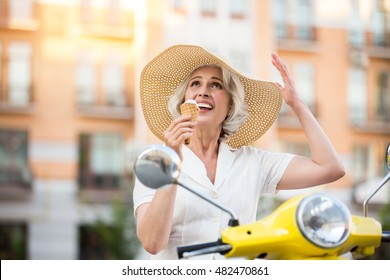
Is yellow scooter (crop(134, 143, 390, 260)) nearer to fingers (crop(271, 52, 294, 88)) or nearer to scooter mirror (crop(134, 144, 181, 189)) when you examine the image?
scooter mirror (crop(134, 144, 181, 189))

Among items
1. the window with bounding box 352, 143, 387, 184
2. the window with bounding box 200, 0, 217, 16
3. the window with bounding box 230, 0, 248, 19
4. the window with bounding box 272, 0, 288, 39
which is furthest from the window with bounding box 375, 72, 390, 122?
the window with bounding box 200, 0, 217, 16

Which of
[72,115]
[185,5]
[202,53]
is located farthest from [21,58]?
[202,53]

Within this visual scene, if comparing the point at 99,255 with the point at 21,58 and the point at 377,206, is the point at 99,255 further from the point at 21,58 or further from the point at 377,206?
the point at 377,206

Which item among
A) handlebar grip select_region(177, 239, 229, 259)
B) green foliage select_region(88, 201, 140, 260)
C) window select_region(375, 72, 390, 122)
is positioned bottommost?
green foliage select_region(88, 201, 140, 260)

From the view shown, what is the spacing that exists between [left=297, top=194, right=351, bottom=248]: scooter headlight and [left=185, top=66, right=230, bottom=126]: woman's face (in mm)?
420

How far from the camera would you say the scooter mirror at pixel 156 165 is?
880 mm

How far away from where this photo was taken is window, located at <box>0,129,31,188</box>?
9227mm

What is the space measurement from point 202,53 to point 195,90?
0.22ft

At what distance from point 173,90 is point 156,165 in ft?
1.86

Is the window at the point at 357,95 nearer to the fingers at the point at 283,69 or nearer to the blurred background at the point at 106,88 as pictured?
the blurred background at the point at 106,88

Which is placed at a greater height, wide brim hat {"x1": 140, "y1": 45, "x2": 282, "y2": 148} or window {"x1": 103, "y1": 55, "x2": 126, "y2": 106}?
wide brim hat {"x1": 140, "y1": 45, "x2": 282, "y2": 148}

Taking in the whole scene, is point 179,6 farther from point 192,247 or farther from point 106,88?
point 192,247

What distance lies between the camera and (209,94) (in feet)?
4.28

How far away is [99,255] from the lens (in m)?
9.30
